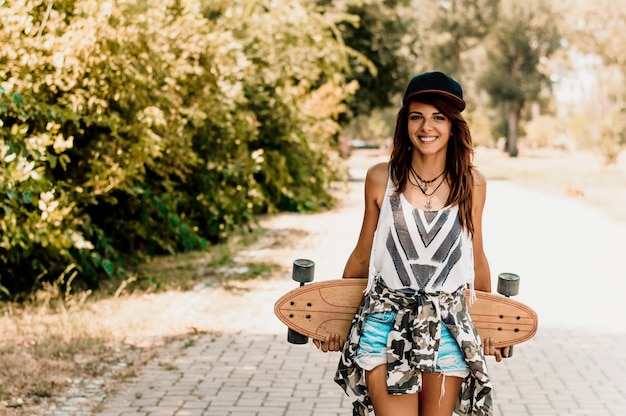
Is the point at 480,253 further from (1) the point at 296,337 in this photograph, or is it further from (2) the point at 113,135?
(2) the point at 113,135

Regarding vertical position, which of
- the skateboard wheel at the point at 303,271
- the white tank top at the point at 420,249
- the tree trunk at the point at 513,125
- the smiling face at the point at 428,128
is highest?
the smiling face at the point at 428,128

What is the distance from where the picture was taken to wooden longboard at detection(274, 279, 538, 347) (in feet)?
10.9

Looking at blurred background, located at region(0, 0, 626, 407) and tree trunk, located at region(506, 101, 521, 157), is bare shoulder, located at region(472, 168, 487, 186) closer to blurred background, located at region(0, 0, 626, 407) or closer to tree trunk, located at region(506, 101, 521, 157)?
blurred background, located at region(0, 0, 626, 407)

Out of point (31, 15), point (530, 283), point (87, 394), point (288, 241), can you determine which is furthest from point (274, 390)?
point (288, 241)

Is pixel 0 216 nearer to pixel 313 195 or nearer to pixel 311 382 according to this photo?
pixel 311 382


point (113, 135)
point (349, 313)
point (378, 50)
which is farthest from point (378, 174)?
point (378, 50)

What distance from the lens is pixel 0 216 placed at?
717 cm

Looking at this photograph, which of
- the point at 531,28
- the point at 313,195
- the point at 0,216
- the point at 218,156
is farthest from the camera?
the point at 531,28

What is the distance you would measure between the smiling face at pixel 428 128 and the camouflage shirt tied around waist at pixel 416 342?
512 mm

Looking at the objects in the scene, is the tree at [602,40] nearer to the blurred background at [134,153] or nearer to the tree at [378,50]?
the tree at [378,50]

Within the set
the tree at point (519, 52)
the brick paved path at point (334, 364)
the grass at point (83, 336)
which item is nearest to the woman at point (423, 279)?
the brick paved path at point (334, 364)

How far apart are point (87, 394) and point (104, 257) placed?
3569 mm

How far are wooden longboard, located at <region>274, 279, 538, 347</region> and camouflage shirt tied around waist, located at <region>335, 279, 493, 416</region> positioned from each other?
121 mm

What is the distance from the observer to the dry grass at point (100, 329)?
596 centimetres
